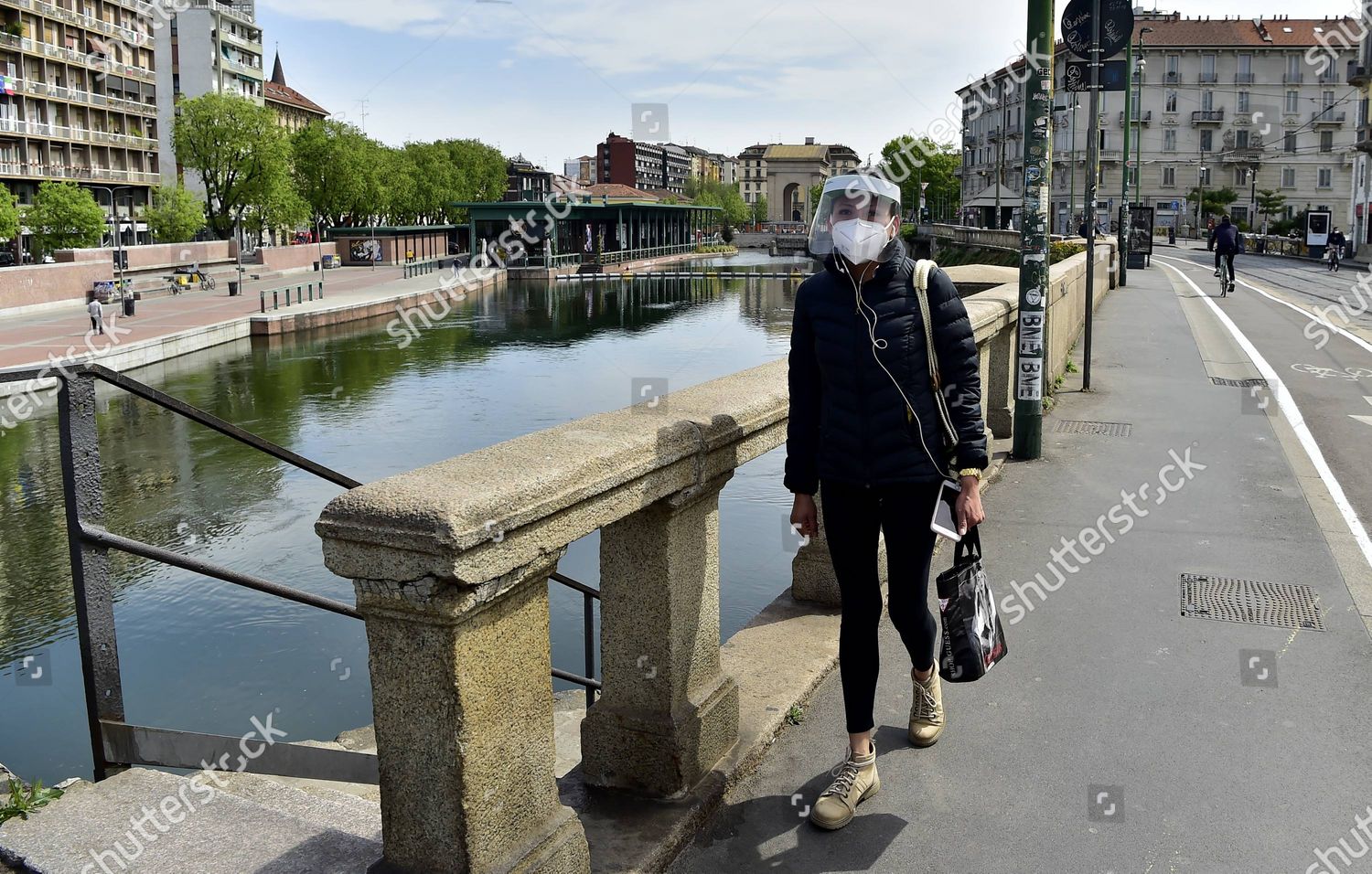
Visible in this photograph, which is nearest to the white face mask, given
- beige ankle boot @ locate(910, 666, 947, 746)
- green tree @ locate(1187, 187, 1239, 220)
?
beige ankle boot @ locate(910, 666, 947, 746)

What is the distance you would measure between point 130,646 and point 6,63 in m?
67.0

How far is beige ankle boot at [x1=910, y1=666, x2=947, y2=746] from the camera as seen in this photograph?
161 inches

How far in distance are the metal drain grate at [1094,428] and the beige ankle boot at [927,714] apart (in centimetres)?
636

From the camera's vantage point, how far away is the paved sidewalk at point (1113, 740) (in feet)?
11.3

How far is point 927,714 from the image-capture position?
13.5 feet

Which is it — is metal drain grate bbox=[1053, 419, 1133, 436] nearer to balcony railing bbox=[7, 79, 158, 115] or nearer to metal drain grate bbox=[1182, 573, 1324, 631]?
metal drain grate bbox=[1182, 573, 1324, 631]

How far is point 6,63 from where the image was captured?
2667 inches

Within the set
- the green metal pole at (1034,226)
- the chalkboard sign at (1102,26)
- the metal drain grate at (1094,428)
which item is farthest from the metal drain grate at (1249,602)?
the chalkboard sign at (1102,26)

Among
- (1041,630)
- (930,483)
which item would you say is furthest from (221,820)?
(1041,630)

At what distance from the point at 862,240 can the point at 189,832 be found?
8.03 ft

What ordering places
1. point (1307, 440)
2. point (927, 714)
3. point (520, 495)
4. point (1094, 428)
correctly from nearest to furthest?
point (520, 495), point (927, 714), point (1307, 440), point (1094, 428)

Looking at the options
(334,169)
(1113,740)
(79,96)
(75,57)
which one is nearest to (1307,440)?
(1113,740)

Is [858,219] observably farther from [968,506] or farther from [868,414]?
[968,506]

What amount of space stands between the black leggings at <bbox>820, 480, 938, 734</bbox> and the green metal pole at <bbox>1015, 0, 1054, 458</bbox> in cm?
516
